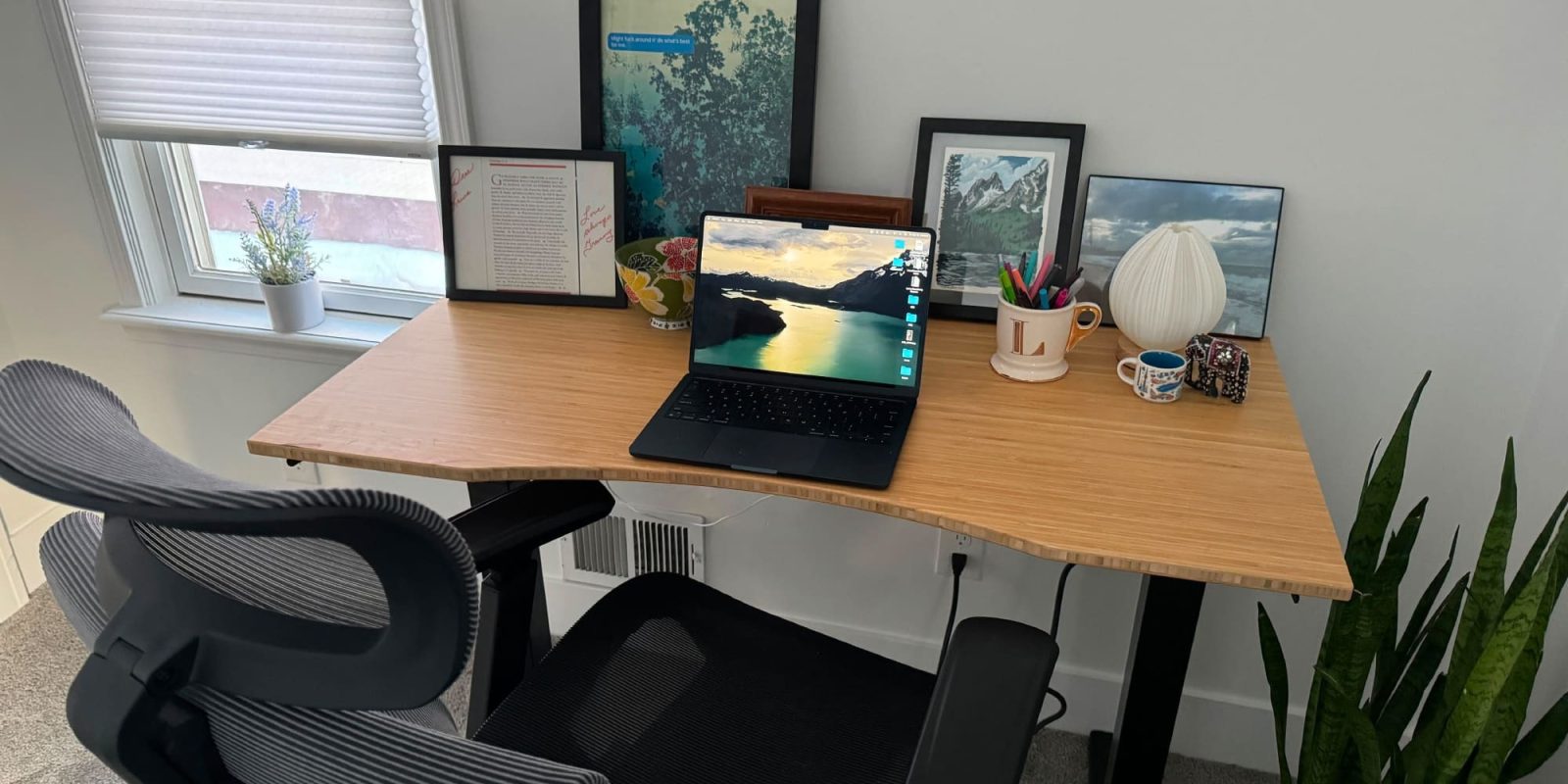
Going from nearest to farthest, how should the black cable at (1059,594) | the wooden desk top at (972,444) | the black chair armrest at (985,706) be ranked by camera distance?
the black chair armrest at (985,706), the wooden desk top at (972,444), the black cable at (1059,594)

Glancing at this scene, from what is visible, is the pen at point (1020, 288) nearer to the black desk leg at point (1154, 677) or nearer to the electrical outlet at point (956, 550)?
the black desk leg at point (1154, 677)

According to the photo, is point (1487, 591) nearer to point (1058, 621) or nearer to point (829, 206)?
point (1058, 621)

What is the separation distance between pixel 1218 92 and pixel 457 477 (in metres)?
1.10

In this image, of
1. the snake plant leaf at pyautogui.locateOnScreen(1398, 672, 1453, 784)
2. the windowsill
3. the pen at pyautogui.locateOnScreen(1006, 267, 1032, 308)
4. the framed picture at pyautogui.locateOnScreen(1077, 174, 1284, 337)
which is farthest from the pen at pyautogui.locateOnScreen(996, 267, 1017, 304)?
the windowsill

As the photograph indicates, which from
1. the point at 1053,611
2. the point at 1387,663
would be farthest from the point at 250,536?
the point at 1053,611

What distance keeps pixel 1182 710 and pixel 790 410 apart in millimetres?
1051

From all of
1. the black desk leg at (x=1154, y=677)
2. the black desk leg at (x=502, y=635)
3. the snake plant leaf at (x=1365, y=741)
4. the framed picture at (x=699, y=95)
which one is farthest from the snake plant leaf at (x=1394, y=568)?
the black desk leg at (x=502, y=635)

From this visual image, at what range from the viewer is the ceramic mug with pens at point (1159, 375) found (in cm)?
124

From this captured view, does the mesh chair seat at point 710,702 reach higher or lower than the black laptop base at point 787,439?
lower

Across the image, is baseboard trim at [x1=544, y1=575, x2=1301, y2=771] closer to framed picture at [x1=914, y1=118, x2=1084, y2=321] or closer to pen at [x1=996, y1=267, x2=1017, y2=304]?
framed picture at [x1=914, y1=118, x2=1084, y2=321]

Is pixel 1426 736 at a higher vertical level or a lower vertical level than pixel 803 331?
lower

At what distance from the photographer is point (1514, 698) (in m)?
1.10

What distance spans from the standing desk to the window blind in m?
0.51

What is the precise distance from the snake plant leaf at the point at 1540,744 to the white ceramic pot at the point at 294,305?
2.00m
